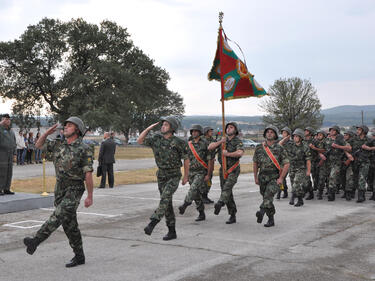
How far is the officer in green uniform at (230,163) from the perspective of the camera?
8.89 metres

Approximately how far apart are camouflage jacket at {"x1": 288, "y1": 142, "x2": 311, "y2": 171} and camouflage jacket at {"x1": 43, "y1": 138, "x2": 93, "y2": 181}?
7.23 m

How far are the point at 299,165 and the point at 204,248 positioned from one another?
5.85 m

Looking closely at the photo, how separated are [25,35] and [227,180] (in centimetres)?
3968

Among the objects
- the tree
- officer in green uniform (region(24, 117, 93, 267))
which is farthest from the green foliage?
officer in green uniform (region(24, 117, 93, 267))

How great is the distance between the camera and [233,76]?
10.3 meters

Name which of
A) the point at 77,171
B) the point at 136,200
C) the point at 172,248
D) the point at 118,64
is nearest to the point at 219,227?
the point at 172,248

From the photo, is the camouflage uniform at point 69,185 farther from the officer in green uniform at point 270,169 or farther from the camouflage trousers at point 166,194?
the officer in green uniform at point 270,169

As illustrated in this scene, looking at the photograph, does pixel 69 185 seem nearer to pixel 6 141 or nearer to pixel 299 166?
pixel 6 141

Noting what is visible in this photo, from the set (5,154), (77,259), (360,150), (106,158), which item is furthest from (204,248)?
(106,158)

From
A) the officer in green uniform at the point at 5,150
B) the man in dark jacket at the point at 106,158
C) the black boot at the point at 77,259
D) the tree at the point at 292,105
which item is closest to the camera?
the black boot at the point at 77,259

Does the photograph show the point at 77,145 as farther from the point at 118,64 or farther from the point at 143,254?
the point at 118,64

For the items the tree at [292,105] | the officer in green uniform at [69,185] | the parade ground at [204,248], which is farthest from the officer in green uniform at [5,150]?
the tree at [292,105]

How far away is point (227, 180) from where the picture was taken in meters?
9.02

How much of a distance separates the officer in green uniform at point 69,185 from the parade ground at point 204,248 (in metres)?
0.36
